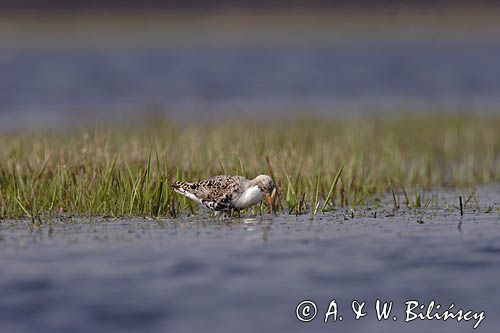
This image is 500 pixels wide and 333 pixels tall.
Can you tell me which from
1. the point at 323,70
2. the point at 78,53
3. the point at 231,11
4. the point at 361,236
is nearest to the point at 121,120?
the point at 361,236

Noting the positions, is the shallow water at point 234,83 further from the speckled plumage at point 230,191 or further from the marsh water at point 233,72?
the speckled plumage at point 230,191

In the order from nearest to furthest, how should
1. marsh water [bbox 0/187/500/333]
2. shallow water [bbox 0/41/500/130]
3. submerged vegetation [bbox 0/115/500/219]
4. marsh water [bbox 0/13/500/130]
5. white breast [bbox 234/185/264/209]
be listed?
marsh water [bbox 0/187/500/333], white breast [bbox 234/185/264/209], submerged vegetation [bbox 0/115/500/219], shallow water [bbox 0/41/500/130], marsh water [bbox 0/13/500/130]

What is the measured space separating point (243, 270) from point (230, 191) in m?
2.60

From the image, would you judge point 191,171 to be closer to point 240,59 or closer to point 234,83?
point 234,83

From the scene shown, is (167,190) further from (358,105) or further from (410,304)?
(358,105)

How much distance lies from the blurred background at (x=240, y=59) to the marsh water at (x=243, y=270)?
34.6ft

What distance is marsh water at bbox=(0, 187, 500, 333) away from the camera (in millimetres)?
8703

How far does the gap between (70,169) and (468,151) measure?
29.3 feet
